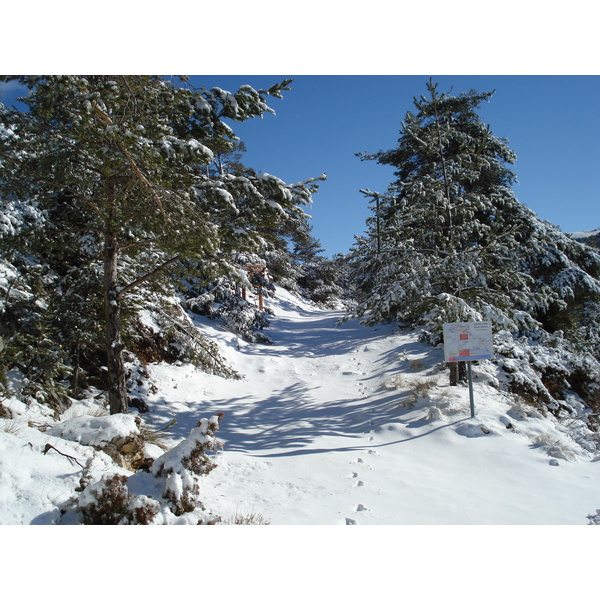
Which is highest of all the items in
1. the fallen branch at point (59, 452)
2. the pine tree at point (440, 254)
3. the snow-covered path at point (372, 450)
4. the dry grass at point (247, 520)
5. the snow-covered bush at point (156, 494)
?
the pine tree at point (440, 254)

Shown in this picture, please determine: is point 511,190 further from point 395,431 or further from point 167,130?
point 167,130

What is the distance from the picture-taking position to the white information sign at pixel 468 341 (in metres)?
7.23

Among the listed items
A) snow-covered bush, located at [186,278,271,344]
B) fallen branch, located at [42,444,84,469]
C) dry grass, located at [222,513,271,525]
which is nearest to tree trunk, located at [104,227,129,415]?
fallen branch, located at [42,444,84,469]

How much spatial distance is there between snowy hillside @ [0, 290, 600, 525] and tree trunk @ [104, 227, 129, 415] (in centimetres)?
94

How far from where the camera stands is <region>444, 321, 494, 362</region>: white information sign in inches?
285

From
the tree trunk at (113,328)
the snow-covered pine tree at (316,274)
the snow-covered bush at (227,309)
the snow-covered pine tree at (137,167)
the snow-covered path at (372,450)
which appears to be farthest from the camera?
the snow-covered pine tree at (316,274)

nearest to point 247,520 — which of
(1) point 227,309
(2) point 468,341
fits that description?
(2) point 468,341

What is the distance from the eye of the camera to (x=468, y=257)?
28.5 ft

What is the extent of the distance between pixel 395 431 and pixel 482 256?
4.70 m

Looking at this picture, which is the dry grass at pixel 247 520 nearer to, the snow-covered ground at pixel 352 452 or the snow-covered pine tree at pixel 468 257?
the snow-covered ground at pixel 352 452

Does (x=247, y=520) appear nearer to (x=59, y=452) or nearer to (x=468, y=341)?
(x=59, y=452)

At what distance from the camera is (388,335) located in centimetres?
1555

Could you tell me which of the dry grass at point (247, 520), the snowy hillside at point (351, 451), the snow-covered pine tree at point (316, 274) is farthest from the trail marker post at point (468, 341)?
the snow-covered pine tree at point (316, 274)

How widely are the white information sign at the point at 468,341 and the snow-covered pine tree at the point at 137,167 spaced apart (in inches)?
158
